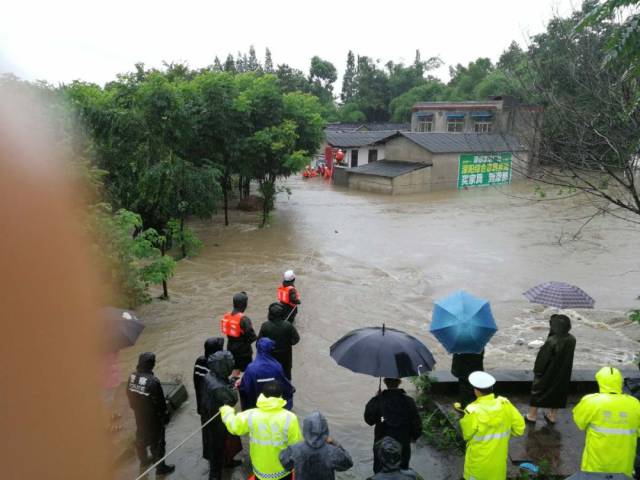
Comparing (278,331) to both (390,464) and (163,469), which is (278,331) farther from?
(390,464)

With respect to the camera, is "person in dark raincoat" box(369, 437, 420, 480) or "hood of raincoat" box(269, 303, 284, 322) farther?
"hood of raincoat" box(269, 303, 284, 322)

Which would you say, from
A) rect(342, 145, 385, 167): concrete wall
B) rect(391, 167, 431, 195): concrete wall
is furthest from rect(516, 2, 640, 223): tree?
rect(342, 145, 385, 167): concrete wall

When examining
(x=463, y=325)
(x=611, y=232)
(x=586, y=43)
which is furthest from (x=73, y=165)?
(x=611, y=232)

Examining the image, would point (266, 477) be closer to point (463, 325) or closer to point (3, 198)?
point (463, 325)

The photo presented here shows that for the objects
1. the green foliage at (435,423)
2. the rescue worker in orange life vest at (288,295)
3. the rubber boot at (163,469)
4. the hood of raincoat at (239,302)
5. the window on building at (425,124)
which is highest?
the window on building at (425,124)

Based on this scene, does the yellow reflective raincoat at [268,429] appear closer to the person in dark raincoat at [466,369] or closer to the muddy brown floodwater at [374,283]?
the muddy brown floodwater at [374,283]

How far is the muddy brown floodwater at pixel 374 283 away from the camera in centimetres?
807

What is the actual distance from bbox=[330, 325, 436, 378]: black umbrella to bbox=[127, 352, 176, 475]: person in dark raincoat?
1.82m

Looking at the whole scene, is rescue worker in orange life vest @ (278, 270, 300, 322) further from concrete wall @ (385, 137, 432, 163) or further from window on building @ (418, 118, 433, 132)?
window on building @ (418, 118, 433, 132)

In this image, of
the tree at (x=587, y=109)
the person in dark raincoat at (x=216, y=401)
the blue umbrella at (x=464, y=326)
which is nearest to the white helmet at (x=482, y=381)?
the blue umbrella at (x=464, y=326)

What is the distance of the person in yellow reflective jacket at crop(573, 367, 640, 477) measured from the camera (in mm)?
4395

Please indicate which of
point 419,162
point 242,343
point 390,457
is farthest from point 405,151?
point 390,457

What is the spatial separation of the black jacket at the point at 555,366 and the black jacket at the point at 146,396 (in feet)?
13.6

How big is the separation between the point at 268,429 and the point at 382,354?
1344mm
